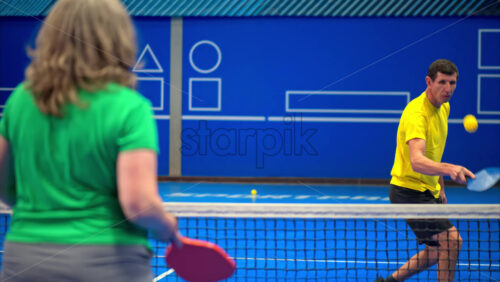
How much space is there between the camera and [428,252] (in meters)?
3.67

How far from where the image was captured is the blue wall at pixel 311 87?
11.0 metres

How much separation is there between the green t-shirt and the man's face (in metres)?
2.87

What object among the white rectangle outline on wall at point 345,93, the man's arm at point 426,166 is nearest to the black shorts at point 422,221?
the man's arm at point 426,166

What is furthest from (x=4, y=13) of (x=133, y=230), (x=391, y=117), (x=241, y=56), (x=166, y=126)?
(x=133, y=230)

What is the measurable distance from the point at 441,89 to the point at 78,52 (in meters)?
2.97

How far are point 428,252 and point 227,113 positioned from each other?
8.10 m

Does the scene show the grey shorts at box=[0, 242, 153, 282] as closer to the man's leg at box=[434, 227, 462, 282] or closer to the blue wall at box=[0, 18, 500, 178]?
the man's leg at box=[434, 227, 462, 282]

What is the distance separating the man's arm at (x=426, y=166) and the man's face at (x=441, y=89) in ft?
1.25

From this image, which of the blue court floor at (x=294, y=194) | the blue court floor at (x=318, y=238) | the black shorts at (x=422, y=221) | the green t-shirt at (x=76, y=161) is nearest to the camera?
the green t-shirt at (x=76, y=161)

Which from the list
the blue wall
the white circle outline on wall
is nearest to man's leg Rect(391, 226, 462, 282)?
the blue wall

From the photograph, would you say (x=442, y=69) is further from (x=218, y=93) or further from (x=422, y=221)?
(x=218, y=93)

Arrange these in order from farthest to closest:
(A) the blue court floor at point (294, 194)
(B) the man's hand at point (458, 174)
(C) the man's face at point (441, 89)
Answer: (A) the blue court floor at point (294, 194) → (C) the man's face at point (441, 89) → (B) the man's hand at point (458, 174)

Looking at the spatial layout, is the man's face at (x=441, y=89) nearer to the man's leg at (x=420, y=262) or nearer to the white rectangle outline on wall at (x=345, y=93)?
the man's leg at (x=420, y=262)

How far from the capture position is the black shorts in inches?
138
